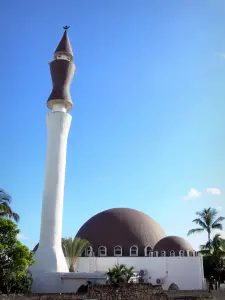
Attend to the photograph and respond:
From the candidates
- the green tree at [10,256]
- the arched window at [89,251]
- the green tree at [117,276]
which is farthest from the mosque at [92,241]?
the green tree at [10,256]

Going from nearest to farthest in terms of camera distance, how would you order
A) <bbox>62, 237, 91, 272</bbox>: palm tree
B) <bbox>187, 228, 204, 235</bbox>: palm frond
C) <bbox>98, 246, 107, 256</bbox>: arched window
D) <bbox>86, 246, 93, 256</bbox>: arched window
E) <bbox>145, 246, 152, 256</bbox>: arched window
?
1. <bbox>62, 237, 91, 272</bbox>: palm tree
2. <bbox>145, 246, 152, 256</bbox>: arched window
3. <bbox>86, 246, 93, 256</bbox>: arched window
4. <bbox>98, 246, 107, 256</bbox>: arched window
5. <bbox>187, 228, 204, 235</bbox>: palm frond

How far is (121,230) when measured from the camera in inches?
1560

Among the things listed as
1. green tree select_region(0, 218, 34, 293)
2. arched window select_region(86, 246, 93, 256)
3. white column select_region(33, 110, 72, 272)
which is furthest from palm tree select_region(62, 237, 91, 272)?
green tree select_region(0, 218, 34, 293)

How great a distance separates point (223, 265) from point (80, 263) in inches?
646

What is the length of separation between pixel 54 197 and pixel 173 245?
14.5m

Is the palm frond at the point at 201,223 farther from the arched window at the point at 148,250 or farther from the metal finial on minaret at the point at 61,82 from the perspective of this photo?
the metal finial on minaret at the point at 61,82

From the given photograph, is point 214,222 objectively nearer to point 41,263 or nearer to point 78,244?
point 78,244

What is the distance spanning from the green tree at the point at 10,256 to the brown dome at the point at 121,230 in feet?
57.2

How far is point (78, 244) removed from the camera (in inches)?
1350

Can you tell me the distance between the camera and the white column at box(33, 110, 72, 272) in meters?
27.4

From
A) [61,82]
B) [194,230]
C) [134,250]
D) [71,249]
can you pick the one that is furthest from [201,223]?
[61,82]

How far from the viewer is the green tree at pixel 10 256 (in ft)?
70.2

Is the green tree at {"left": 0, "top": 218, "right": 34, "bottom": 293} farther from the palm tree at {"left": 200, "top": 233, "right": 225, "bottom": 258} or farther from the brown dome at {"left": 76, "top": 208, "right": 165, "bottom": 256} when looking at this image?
the palm tree at {"left": 200, "top": 233, "right": 225, "bottom": 258}

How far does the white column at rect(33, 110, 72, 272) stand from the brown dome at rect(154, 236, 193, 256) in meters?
12.4
